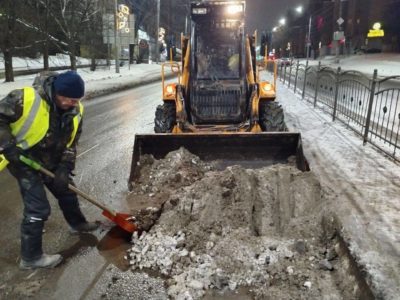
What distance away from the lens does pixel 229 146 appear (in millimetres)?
6168

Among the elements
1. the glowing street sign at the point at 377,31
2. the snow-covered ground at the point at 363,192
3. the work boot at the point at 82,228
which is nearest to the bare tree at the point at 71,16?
the snow-covered ground at the point at 363,192

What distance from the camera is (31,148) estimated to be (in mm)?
3805

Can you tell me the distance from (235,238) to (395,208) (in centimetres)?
181

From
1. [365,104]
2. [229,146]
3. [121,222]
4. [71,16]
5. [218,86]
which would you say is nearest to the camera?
[121,222]

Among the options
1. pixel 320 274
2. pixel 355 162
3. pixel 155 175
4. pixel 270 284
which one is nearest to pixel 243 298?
pixel 270 284

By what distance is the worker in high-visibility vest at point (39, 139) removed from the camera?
354 cm

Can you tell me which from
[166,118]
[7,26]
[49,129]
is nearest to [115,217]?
[49,129]

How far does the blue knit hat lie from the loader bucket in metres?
2.35

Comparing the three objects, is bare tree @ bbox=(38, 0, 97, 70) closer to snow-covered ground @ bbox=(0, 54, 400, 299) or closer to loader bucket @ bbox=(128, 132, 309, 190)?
snow-covered ground @ bbox=(0, 54, 400, 299)

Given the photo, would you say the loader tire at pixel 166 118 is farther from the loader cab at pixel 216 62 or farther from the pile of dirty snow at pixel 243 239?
the pile of dirty snow at pixel 243 239

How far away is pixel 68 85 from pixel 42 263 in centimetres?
159

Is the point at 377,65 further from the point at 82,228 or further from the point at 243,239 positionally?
the point at 82,228

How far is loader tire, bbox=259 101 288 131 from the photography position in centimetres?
735

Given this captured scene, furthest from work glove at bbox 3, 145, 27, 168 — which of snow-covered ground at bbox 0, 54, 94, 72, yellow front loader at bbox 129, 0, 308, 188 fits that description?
snow-covered ground at bbox 0, 54, 94, 72
